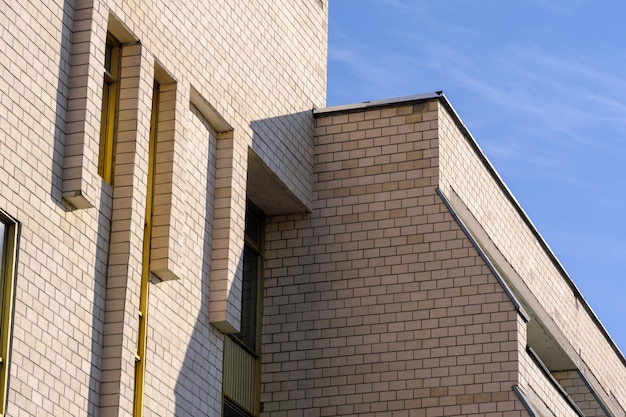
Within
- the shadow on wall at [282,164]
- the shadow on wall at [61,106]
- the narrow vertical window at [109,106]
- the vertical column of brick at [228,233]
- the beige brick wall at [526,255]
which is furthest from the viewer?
the beige brick wall at [526,255]

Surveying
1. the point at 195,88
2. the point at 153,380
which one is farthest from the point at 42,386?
the point at 195,88

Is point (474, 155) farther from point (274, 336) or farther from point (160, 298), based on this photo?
point (160, 298)

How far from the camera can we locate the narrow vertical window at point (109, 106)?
20422 mm

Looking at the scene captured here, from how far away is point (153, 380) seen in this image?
20453mm

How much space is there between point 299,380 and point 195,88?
17.2ft

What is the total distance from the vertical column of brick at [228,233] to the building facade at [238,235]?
3 cm

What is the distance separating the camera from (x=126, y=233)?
20.0 meters

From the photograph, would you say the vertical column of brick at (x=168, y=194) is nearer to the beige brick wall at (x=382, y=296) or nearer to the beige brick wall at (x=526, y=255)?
→ the beige brick wall at (x=382, y=296)

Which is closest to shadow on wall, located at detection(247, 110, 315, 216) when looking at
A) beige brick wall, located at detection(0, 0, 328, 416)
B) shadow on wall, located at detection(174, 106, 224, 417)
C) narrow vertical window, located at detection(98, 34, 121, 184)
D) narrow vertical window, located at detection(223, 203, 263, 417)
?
beige brick wall, located at detection(0, 0, 328, 416)

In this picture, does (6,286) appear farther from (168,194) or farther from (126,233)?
(168,194)

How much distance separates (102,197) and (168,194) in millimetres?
1509

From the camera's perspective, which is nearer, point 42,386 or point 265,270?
point 42,386

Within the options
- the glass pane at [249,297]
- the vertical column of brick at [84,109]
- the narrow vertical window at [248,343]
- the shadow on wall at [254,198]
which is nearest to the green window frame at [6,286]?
the vertical column of brick at [84,109]

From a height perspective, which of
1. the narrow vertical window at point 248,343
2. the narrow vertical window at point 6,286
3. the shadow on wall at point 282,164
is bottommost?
the narrow vertical window at point 6,286
